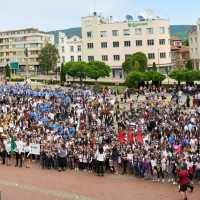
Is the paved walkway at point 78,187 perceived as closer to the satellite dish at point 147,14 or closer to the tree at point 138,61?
the tree at point 138,61

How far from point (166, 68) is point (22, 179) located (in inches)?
2465

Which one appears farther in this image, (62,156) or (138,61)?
(138,61)

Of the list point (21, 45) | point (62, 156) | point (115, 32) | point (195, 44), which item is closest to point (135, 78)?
point (115, 32)

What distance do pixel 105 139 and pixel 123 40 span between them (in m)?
55.8

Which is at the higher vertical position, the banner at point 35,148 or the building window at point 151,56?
the building window at point 151,56

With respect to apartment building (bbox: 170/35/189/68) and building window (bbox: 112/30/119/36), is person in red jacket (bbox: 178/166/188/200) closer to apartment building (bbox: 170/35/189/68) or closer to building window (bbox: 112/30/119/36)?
building window (bbox: 112/30/119/36)

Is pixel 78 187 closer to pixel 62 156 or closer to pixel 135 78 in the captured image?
pixel 62 156

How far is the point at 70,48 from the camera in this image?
85875 mm

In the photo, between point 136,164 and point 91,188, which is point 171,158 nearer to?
point 136,164

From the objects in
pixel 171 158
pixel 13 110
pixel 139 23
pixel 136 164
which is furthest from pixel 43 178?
pixel 139 23

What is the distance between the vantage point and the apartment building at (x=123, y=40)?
73562 millimetres

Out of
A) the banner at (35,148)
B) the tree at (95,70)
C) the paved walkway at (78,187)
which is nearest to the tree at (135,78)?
the tree at (95,70)

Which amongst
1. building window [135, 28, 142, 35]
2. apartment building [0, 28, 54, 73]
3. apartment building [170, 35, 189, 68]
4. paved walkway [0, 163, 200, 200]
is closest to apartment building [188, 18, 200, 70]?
apartment building [170, 35, 189, 68]

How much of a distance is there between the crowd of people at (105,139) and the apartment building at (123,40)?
45194mm
